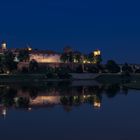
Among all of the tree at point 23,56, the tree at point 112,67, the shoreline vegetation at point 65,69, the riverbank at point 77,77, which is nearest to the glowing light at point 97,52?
the shoreline vegetation at point 65,69

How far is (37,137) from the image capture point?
1402 centimetres

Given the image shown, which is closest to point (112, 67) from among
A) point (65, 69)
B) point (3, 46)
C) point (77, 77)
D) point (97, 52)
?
point (65, 69)

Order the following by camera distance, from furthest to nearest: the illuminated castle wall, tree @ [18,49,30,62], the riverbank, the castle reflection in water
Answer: the illuminated castle wall
tree @ [18,49,30,62]
the riverbank
the castle reflection in water

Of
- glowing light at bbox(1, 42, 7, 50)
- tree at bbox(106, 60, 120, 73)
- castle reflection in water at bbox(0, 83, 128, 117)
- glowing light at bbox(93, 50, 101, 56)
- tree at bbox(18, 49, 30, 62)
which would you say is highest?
glowing light at bbox(1, 42, 7, 50)

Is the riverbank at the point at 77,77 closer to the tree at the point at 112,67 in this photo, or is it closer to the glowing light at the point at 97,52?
the tree at the point at 112,67

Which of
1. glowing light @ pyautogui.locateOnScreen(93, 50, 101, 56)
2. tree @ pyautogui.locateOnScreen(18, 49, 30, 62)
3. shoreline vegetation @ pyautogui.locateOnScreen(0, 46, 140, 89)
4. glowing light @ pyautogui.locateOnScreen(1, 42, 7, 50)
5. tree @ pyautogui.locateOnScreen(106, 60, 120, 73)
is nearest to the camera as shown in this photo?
shoreline vegetation @ pyautogui.locateOnScreen(0, 46, 140, 89)

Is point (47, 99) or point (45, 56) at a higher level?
point (45, 56)

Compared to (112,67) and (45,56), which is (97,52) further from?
(112,67)

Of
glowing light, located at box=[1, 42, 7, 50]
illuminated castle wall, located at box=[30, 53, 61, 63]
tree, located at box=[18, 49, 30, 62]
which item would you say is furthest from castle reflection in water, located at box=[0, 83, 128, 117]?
glowing light, located at box=[1, 42, 7, 50]

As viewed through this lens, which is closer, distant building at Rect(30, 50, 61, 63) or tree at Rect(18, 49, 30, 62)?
tree at Rect(18, 49, 30, 62)

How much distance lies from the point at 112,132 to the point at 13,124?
3676 millimetres

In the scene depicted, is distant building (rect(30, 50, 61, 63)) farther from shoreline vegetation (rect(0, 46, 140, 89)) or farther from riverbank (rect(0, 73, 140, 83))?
riverbank (rect(0, 73, 140, 83))

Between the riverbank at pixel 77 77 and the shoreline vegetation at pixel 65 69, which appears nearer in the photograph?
the riverbank at pixel 77 77

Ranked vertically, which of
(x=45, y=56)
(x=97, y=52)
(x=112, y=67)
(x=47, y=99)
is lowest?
(x=47, y=99)
